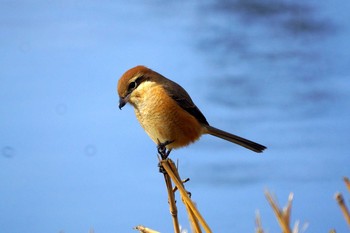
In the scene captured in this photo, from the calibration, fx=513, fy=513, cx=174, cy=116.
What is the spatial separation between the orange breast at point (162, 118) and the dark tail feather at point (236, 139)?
472 millimetres

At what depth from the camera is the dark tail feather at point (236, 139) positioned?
418cm

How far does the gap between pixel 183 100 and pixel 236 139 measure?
0.70 m

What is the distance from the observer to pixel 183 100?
12.7 ft

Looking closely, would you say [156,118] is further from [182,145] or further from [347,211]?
[347,211]

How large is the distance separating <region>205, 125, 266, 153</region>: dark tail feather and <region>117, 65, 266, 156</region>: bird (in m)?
0.35

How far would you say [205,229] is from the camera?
1.44 meters

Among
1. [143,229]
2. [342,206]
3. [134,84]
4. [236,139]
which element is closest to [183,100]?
[134,84]

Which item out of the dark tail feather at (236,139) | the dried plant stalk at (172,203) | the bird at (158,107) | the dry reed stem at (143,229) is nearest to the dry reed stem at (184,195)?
the dried plant stalk at (172,203)

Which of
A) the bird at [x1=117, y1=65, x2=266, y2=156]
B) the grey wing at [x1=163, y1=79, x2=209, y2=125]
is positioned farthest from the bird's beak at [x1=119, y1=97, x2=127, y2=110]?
the grey wing at [x1=163, y1=79, x2=209, y2=125]

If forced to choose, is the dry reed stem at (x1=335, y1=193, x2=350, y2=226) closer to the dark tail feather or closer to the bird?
the bird

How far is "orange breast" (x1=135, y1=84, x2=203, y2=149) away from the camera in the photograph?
11.6ft

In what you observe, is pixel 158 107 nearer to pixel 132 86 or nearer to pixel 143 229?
pixel 132 86

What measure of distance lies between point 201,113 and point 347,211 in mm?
2896

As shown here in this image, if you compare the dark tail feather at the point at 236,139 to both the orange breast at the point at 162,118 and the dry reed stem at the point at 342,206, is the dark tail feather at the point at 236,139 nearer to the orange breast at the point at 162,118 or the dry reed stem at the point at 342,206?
the orange breast at the point at 162,118
